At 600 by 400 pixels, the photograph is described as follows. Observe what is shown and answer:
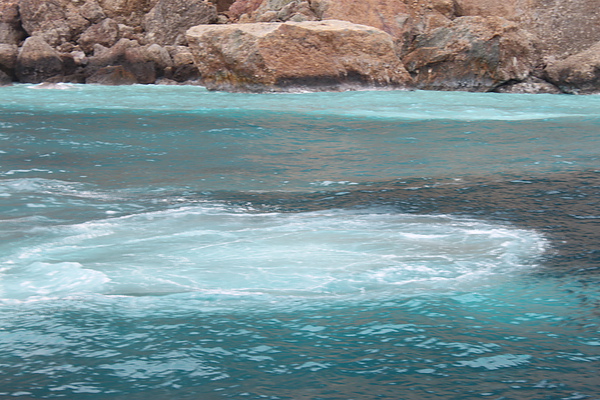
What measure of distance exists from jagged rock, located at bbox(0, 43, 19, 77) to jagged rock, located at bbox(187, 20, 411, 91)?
20.0 ft

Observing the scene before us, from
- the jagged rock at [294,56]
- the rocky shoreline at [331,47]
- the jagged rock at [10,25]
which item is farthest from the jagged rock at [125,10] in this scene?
the jagged rock at [294,56]

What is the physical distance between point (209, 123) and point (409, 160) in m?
3.70

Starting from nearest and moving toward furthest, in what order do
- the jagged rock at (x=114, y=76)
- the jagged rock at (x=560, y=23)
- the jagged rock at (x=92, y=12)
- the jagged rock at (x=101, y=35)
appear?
1. the jagged rock at (x=560, y=23)
2. the jagged rock at (x=114, y=76)
3. the jagged rock at (x=101, y=35)
4. the jagged rock at (x=92, y=12)

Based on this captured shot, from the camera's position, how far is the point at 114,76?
1795cm

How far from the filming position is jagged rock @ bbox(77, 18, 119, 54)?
2072 centimetres

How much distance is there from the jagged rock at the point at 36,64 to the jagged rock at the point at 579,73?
1313 centimetres

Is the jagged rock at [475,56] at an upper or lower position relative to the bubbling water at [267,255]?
upper

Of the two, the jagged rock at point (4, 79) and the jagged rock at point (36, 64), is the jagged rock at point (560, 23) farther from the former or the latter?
the jagged rock at point (4, 79)

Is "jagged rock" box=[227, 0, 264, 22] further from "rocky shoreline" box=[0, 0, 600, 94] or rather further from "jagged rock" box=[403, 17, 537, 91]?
"jagged rock" box=[403, 17, 537, 91]

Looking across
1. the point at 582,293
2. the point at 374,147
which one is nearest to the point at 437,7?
the point at 374,147

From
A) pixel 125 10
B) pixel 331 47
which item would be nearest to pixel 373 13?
pixel 331 47

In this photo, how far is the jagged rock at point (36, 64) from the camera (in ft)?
60.3

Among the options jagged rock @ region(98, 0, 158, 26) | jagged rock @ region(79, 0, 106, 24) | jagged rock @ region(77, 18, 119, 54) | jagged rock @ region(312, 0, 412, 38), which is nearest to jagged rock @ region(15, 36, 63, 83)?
jagged rock @ region(77, 18, 119, 54)

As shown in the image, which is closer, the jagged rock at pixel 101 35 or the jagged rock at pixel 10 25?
the jagged rock at pixel 101 35
